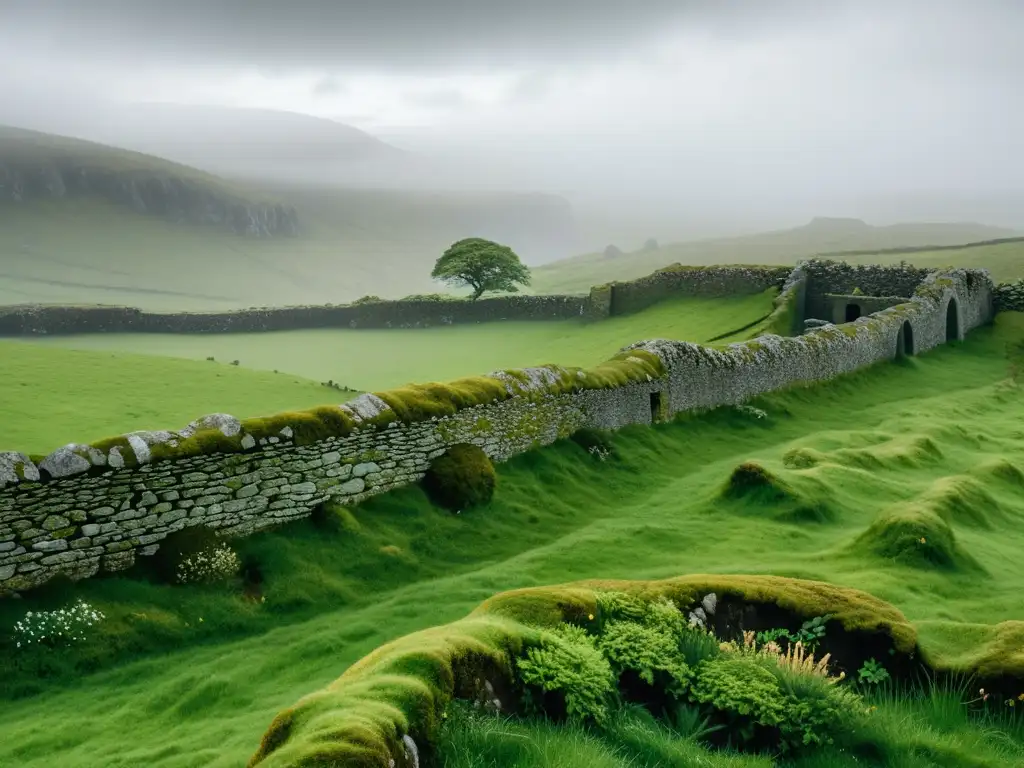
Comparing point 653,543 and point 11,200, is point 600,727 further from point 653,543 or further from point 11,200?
point 11,200

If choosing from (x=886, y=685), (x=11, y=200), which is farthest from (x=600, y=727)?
(x=11, y=200)

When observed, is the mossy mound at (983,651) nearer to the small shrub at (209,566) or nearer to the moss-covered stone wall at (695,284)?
the small shrub at (209,566)

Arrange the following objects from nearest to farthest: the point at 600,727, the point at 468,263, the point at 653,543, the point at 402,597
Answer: the point at 600,727 < the point at 402,597 < the point at 653,543 < the point at 468,263

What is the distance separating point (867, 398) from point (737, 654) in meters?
28.4

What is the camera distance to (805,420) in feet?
98.5

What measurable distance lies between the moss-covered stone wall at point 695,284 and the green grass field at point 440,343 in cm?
108

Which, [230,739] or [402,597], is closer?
[230,739]

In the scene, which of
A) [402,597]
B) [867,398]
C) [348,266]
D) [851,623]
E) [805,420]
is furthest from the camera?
[348,266]

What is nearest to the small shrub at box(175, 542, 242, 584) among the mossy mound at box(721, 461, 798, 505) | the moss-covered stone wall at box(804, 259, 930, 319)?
the mossy mound at box(721, 461, 798, 505)

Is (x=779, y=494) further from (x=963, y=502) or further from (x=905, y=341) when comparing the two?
(x=905, y=341)

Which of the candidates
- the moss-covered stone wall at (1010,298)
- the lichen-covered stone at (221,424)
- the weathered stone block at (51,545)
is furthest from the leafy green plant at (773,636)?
the moss-covered stone wall at (1010,298)

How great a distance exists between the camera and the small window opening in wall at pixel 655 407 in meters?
26.0

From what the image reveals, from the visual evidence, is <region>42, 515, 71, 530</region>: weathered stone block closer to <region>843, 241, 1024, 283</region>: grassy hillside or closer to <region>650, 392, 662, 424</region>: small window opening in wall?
<region>650, 392, 662, 424</region>: small window opening in wall

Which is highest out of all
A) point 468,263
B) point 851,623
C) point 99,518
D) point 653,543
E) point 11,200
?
point 11,200
